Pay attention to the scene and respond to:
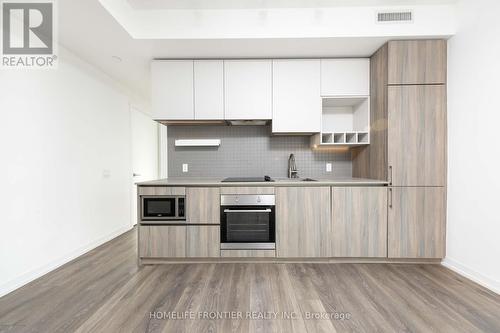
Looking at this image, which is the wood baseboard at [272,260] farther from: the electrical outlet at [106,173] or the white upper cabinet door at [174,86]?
the white upper cabinet door at [174,86]

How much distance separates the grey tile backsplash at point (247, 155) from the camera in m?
3.15

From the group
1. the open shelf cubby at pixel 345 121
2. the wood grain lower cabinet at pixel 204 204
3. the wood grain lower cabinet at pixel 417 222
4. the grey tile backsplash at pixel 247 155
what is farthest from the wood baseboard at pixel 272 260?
the open shelf cubby at pixel 345 121

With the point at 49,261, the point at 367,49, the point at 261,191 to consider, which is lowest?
the point at 49,261

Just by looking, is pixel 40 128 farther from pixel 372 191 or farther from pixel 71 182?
pixel 372 191

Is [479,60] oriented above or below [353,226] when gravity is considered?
above

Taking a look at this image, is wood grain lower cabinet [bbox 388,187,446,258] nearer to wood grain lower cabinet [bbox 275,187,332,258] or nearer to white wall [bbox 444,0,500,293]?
white wall [bbox 444,0,500,293]

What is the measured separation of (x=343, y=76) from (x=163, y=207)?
105 inches

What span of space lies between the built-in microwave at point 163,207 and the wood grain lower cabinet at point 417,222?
7.60 feet

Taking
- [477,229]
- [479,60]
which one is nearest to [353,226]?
[477,229]

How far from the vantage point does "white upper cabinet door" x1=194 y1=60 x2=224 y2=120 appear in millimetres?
2768

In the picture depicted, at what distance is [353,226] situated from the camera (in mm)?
2490

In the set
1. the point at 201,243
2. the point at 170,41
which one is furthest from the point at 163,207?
the point at 170,41

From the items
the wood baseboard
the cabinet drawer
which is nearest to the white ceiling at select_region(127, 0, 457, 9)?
the cabinet drawer

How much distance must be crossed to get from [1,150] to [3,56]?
85 cm
